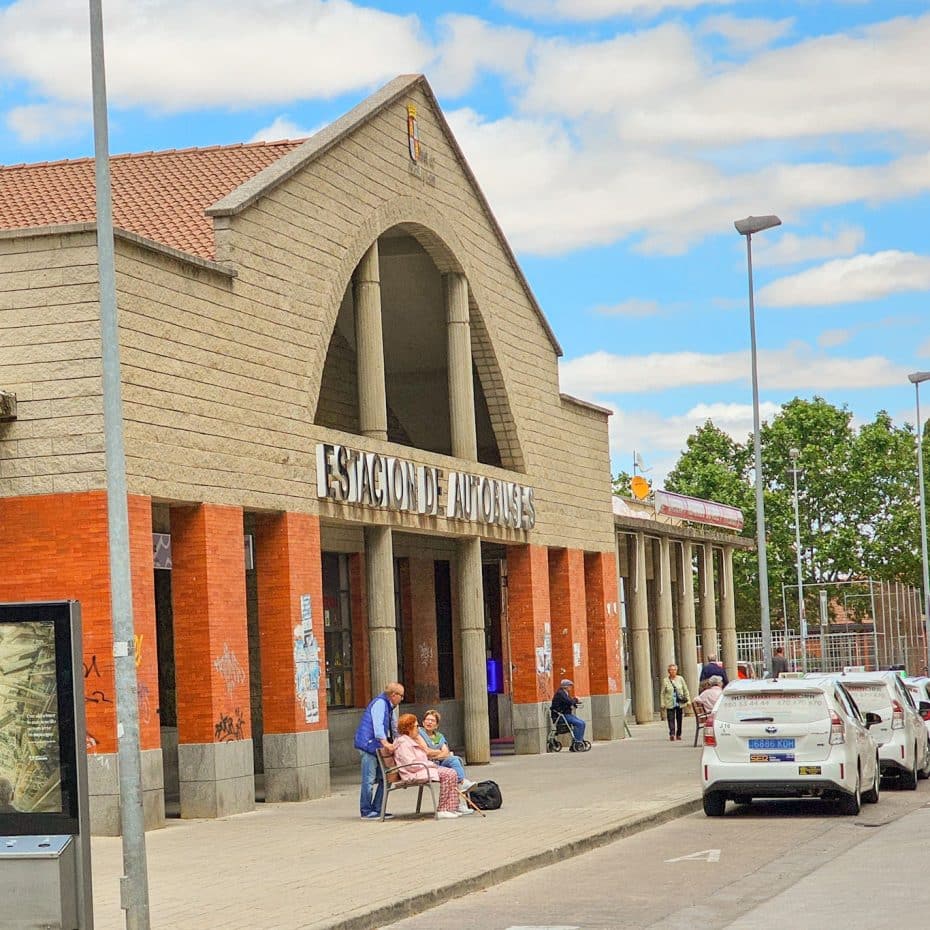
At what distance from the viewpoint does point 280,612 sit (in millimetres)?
23172

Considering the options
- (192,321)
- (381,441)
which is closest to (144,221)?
(192,321)

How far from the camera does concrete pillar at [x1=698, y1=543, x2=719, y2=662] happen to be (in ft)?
165

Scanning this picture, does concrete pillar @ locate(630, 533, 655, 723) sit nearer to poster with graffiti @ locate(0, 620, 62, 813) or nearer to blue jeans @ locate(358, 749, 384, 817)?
blue jeans @ locate(358, 749, 384, 817)

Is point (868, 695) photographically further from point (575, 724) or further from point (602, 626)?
point (602, 626)

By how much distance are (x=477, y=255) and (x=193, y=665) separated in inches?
502

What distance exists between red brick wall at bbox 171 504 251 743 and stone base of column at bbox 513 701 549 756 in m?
12.2

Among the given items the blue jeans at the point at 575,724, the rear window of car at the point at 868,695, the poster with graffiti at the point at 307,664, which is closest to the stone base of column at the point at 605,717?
the blue jeans at the point at 575,724

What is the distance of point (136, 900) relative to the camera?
11.2 meters

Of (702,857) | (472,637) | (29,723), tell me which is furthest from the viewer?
(472,637)

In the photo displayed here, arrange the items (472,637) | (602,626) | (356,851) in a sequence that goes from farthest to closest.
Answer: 1. (602,626)
2. (472,637)
3. (356,851)

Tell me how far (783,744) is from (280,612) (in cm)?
746

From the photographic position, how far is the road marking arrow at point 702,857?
15378 millimetres

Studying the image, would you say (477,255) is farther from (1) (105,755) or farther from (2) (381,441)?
(1) (105,755)

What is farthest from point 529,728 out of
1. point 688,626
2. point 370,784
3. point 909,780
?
point 688,626
